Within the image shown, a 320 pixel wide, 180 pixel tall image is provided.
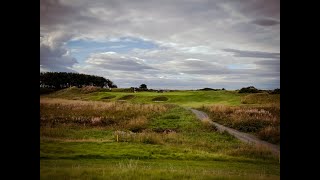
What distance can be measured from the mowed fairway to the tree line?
24cm

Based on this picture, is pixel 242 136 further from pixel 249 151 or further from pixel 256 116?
pixel 256 116

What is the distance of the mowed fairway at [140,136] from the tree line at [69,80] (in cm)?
24

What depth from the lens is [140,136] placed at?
7.67m

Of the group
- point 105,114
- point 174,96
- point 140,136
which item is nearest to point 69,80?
point 105,114

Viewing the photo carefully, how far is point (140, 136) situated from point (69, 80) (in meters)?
2.20

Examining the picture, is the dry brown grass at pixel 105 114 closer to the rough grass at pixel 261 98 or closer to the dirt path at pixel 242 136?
the dirt path at pixel 242 136

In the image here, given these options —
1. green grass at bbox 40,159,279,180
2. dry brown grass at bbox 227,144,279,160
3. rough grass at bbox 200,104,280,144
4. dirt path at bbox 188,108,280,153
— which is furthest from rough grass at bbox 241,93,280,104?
green grass at bbox 40,159,279,180

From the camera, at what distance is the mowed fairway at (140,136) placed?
6.48 meters

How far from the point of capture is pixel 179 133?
7594mm

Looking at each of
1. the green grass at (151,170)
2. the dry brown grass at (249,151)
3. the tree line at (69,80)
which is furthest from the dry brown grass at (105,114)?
the dry brown grass at (249,151)

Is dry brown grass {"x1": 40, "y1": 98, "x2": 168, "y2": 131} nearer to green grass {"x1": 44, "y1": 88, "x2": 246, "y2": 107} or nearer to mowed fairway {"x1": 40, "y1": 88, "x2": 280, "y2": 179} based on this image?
mowed fairway {"x1": 40, "y1": 88, "x2": 280, "y2": 179}
